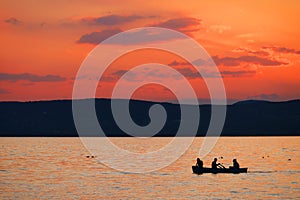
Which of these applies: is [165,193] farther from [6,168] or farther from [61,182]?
[6,168]

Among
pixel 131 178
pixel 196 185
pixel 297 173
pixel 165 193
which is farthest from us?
pixel 297 173

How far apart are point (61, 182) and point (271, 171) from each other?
3340 cm

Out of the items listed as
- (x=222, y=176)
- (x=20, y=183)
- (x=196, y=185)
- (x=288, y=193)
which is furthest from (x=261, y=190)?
(x=20, y=183)

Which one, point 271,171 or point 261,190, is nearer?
point 261,190

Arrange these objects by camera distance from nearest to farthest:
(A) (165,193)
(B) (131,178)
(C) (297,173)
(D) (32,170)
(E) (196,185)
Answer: (A) (165,193) → (E) (196,185) → (B) (131,178) → (C) (297,173) → (D) (32,170)

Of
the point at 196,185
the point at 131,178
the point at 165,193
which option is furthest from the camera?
the point at 131,178

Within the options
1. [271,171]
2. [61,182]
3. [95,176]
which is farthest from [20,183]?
[271,171]

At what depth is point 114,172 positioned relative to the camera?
92250mm

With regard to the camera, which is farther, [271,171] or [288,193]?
[271,171]

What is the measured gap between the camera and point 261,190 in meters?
68.1

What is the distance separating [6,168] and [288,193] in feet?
171

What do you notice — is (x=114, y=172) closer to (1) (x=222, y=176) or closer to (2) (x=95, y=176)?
(2) (x=95, y=176)

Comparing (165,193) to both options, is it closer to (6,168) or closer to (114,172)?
(114,172)

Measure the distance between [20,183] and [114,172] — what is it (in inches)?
794
